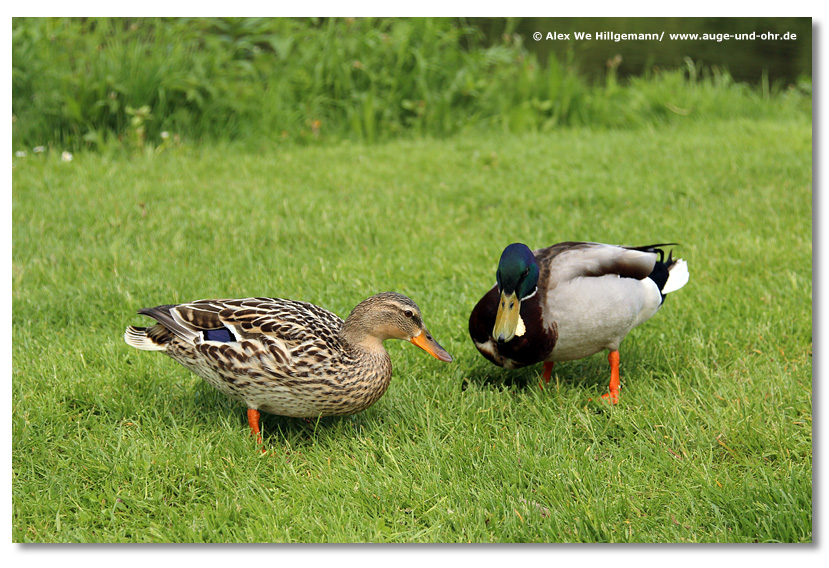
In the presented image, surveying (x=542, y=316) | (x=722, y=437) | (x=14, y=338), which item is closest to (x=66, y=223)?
(x=14, y=338)

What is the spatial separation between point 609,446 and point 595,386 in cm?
55

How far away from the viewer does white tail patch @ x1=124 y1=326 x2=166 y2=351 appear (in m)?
3.09

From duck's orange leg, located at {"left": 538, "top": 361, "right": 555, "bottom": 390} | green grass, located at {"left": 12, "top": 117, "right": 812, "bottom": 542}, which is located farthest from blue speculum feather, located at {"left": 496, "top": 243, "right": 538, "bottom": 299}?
duck's orange leg, located at {"left": 538, "top": 361, "right": 555, "bottom": 390}

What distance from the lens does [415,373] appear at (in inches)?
142

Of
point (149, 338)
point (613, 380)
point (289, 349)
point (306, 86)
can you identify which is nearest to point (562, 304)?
point (613, 380)

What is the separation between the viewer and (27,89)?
21.8ft

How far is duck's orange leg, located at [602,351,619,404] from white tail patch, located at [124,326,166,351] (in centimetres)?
195

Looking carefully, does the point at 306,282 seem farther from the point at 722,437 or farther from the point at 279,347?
the point at 722,437

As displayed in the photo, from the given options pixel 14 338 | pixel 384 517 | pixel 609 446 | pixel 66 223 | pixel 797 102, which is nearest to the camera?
pixel 384 517

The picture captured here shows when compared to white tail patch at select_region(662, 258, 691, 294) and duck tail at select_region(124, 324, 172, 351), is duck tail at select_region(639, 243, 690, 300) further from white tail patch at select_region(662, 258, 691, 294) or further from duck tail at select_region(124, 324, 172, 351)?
duck tail at select_region(124, 324, 172, 351)

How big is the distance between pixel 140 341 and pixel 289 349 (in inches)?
29.0

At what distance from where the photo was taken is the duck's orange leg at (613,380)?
3.38 meters

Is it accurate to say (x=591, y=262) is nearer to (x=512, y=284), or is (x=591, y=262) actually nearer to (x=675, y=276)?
(x=512, y=284)

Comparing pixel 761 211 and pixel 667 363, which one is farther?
pixel 761 211
